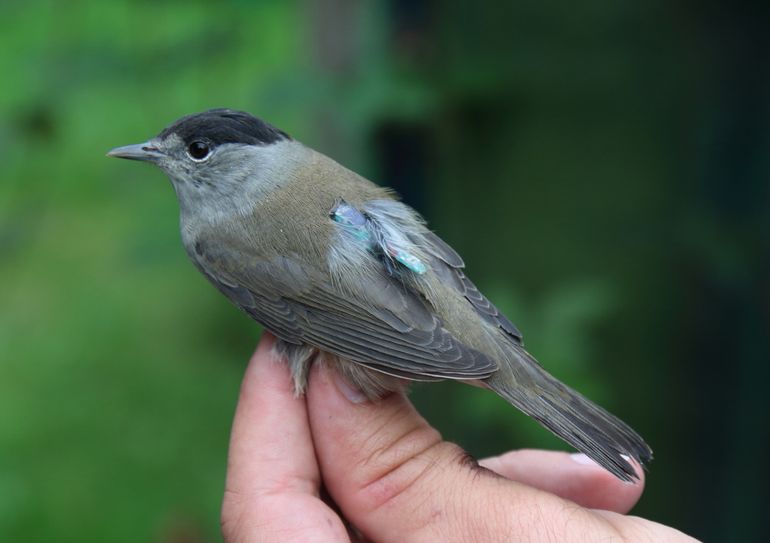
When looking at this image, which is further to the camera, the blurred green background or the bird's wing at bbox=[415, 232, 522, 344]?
the blurred green background

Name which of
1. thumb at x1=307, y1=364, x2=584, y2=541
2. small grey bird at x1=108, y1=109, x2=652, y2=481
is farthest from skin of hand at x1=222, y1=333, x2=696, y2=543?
small grey bird at x1=108, y1=109, x2=652, y2=481

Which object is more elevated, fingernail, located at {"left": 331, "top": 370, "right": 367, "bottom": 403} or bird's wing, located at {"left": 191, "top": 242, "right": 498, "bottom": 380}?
bird's wing, located at {"left": 191, "top": 242, "right": 498, "bottom": 380}

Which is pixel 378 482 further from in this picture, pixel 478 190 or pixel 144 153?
pixel 478 190

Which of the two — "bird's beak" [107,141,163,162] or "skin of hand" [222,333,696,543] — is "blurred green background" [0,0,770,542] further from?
"skin of hand" [222,333,696,543]

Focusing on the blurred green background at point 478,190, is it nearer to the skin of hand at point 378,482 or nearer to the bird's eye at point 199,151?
the bird's eye at point 199,151

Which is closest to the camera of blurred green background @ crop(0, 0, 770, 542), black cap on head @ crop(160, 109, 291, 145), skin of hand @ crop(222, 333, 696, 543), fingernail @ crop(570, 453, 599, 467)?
skin of hand @ crop(222, 333, 696, 543)

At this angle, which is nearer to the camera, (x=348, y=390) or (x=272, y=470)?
(x=272, y=470)

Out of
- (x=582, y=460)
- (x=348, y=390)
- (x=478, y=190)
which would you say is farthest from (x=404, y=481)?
(x=478, y=190)
